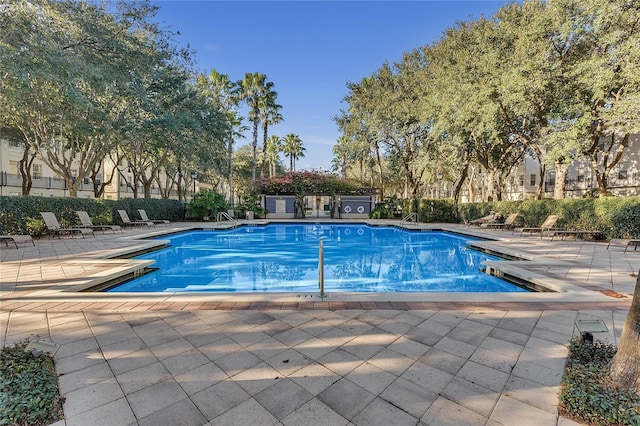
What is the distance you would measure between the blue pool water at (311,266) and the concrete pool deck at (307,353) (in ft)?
6.92

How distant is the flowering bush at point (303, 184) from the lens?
2336 cm

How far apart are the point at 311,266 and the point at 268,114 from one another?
20.8m

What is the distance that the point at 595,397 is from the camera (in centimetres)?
179

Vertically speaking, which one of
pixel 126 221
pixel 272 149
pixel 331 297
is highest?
pixel 272 149

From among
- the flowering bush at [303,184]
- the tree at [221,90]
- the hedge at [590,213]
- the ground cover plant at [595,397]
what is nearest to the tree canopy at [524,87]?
the hedge at [590,213]

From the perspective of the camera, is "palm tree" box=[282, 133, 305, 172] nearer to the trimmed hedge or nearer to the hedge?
the trimmed hedge

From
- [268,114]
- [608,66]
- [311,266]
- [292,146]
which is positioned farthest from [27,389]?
[292,146]

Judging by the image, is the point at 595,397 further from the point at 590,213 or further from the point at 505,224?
the point at 505,224

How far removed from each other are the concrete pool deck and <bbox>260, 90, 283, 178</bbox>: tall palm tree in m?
21.9

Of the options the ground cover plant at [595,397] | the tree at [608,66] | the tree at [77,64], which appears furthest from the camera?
the tree at [608,66]

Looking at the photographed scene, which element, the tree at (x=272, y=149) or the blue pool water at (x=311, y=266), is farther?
the tree at (x=272, y=149)

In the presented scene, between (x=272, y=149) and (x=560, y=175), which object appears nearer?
(x=560, y=175)

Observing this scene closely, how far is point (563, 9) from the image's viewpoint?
11.4 metres

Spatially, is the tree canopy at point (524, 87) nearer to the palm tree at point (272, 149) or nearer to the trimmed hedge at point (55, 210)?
the trimmed hedge at point (55, 210)
